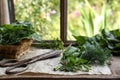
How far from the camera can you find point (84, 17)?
66.1 inches

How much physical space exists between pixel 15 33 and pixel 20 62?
168 mm

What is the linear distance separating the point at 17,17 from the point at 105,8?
0.57 meters

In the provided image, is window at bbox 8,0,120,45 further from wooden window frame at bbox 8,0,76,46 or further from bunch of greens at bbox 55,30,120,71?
bunch of greens at bbox 55,30,120,71

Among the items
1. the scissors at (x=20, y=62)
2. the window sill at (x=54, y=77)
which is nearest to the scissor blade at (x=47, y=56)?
the scissors at (x=20, y=62)

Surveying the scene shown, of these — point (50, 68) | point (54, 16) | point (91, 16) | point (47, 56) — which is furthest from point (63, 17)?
point (50, 68)

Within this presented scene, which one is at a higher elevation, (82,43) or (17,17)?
(17,17)

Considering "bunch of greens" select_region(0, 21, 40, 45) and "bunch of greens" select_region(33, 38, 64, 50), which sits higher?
"bunch of greens" select_region(0, 21, 40, 45)

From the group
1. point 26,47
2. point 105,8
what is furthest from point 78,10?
point 26,47

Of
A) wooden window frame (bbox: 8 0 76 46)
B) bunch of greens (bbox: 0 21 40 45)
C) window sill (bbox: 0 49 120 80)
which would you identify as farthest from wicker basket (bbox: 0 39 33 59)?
wooden window frame (bbox: 8 0 76 46)

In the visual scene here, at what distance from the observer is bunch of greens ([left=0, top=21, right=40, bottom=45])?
1.36 m

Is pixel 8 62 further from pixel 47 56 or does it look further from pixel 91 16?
pixel 91 16

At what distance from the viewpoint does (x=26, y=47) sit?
56.9 inches

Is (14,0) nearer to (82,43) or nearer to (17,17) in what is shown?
(17,17)

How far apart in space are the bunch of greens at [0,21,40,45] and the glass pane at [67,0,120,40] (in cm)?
33
